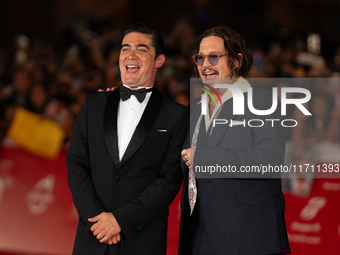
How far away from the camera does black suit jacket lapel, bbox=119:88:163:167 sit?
308 centimetres

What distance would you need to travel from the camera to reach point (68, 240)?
221 inches

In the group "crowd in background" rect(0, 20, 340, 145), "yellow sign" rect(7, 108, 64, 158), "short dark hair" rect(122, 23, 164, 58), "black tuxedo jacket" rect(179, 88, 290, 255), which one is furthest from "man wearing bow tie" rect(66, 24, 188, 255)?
"yellow sign" rect(7, 108, 64, 158)

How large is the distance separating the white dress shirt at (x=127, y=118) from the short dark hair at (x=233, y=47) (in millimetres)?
529

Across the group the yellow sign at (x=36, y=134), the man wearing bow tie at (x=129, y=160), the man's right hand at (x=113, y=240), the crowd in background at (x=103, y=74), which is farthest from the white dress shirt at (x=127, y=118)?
the yellow sign at (x=36, y=134)

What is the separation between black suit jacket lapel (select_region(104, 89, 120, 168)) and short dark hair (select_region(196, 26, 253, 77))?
0.67m

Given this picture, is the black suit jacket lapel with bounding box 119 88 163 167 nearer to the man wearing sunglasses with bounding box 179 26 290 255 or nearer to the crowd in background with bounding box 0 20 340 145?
the man wearing sunglasses with bounding box 179 26 290 255

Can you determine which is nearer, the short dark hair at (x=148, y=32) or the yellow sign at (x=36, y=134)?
the short dark hair at (x=148, y=32)

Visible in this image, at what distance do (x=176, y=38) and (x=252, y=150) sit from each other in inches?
270

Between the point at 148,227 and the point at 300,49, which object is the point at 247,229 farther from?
the point at 300,49

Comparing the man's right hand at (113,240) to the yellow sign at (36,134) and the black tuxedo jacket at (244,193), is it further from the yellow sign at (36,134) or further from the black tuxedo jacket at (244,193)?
the yellow sign at (36,134)

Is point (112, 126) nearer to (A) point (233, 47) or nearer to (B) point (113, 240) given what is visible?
(B) point (113, 240)

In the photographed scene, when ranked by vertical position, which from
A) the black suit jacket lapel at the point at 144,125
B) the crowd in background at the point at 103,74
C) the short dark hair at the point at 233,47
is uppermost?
the crowd in background at the point at 103,74

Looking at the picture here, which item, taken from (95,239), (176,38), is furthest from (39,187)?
(176,38)

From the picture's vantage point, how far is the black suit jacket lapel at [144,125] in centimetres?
308
